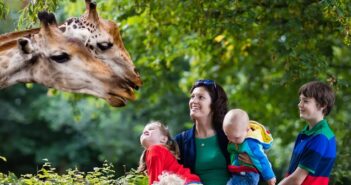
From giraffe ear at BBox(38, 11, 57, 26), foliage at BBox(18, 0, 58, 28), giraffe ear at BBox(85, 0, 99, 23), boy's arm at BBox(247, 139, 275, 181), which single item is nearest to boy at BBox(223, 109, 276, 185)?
boy's arm at BBox(247, 139, 275, 181)

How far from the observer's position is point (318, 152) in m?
5.08

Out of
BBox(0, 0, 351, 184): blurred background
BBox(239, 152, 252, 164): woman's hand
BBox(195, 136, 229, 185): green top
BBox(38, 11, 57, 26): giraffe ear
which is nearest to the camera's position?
BBox(38, 11, 57, 26): giraffe ear

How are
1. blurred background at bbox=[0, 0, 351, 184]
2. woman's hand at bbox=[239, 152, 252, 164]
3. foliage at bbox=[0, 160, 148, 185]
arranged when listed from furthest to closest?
1. blurred background at bbox=[0, 0, 351, 184]
2. foliage at bbox=[0, 160, 148, 185]
3. woman's hand at bbox=[239, 152, 252, 164]

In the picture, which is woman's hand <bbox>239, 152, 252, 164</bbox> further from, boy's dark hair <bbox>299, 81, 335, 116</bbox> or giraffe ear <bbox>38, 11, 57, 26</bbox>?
giraffe ear <bbox>38, 11, 57, 26</bbox>

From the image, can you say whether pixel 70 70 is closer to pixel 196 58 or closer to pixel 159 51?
pixel 159 51

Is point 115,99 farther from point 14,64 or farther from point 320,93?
Answer: point 320,93

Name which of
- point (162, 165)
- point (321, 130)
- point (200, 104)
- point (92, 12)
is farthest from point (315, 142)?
point (92, 12)

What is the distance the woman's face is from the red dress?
1.05ft

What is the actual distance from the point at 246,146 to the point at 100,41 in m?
1.09

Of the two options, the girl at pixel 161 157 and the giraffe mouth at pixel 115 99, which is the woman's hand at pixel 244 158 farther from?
the giraffe mouth at pixel 115 99

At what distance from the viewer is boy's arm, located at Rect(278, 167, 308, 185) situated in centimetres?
513

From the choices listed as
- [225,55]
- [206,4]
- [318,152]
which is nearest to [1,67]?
[318,152]

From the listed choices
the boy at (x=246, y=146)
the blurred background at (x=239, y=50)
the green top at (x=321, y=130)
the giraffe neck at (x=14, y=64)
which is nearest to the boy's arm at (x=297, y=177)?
the boy at (x=246, y=146)

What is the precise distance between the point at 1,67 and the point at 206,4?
3.82m
